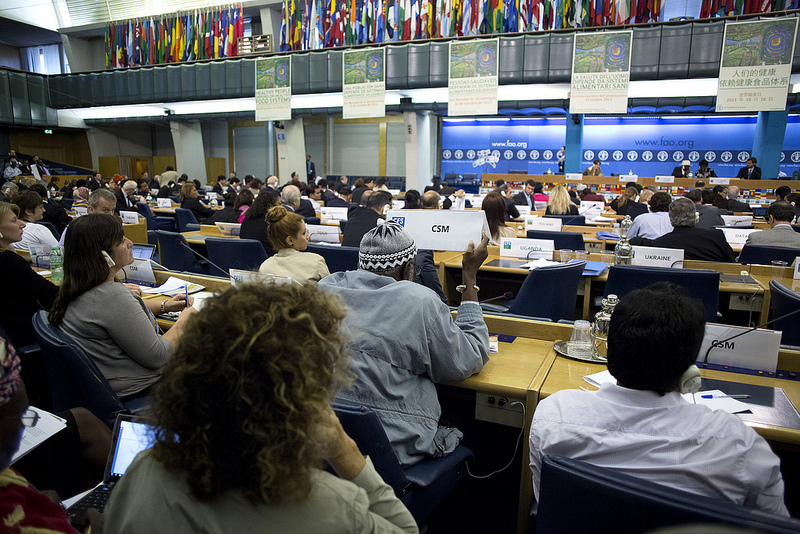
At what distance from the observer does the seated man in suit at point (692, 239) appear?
3861 mm

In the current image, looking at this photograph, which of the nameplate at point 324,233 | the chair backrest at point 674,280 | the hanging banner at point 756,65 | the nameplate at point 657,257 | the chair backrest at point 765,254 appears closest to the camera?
the chair backrest at point 674,280

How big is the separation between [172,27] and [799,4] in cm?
1700

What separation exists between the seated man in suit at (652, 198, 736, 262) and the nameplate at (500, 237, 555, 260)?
0.83m

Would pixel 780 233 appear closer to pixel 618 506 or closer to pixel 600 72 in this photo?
pixel 600 72

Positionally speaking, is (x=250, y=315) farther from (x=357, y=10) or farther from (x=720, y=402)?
(x=357, y=10)

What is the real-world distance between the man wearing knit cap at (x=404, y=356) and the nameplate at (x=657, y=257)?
2461mm

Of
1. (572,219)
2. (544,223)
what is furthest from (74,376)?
(572,219)

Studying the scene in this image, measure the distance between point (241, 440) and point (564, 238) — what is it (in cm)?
419

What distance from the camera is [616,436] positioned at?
113cm

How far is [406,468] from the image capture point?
63.0 inches

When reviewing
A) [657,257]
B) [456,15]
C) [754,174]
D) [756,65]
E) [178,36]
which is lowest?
[657,257]

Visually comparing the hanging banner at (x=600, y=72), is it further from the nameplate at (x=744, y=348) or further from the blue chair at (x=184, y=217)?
the nameplate at (x=744, y=348)

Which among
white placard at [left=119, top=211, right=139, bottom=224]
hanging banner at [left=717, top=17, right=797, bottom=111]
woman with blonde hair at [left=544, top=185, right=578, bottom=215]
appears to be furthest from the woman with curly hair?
hanging banner at [left=717, top=17, right=797, bottom=111]

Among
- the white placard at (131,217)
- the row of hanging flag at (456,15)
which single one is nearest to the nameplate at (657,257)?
the white placard at (131,217)
